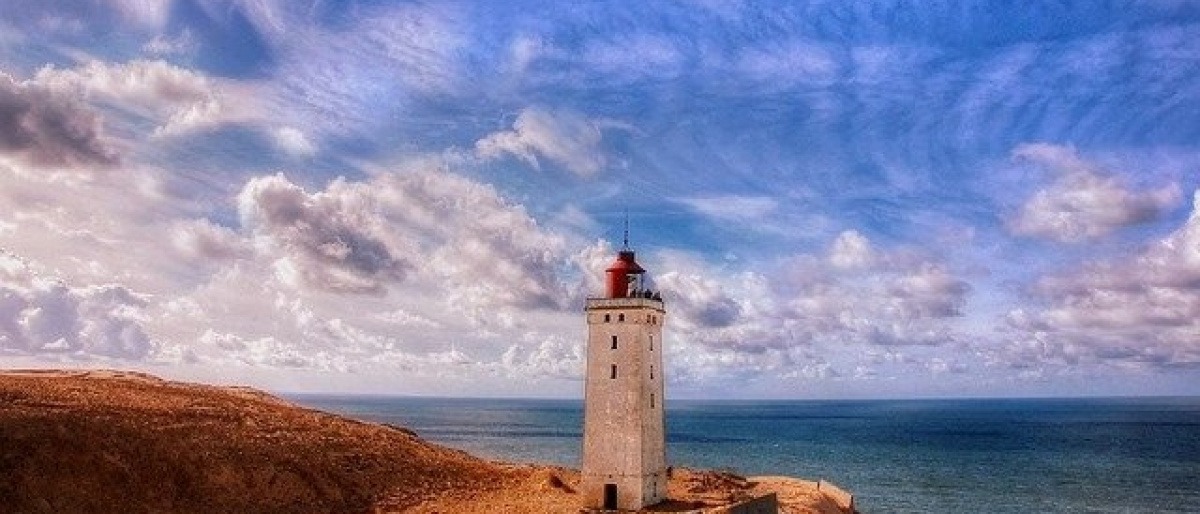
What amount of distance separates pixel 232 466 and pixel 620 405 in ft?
50.7

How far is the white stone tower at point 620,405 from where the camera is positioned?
36.5 metres

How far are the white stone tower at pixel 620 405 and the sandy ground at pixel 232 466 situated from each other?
5.63 ft

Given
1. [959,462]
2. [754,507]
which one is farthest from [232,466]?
[959,462]

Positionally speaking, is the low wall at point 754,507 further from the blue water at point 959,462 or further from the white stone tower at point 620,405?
the blue water at point 959,462

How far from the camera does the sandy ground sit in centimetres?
2855

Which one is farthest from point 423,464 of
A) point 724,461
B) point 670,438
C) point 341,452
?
point 670,438

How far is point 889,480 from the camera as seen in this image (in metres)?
78.2

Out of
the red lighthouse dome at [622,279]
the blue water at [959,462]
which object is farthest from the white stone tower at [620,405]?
the blue water at [959,462]

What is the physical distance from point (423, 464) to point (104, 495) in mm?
14597

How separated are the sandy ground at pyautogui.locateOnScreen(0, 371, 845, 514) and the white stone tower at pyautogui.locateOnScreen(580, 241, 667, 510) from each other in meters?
1.72

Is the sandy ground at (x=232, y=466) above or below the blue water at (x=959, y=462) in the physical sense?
above

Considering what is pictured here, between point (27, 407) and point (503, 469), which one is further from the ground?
point (27, 407)

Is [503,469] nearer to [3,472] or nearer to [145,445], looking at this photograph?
[145,445]

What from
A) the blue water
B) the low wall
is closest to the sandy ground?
the low wall
